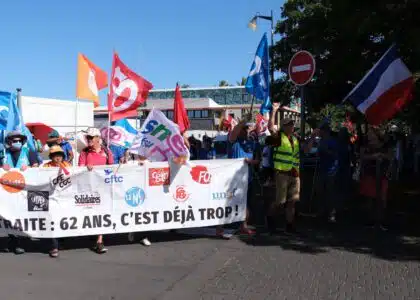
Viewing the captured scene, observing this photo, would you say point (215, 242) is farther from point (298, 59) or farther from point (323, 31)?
point (323, 31)

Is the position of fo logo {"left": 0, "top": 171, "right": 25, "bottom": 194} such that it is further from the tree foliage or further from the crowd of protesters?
the tree foliage

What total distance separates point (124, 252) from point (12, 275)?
1.52 meters

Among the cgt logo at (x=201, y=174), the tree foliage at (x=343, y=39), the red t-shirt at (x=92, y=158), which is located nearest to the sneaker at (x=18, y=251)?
the red t-shirt at (x=92, y=158)

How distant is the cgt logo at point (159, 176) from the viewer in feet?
22.5

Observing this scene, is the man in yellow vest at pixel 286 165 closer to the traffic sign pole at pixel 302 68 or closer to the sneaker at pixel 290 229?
the sneaker at pixel 290 229

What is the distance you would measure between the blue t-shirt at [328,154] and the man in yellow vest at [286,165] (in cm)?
106

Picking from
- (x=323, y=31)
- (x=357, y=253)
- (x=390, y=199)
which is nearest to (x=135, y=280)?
(x=357, y=253)

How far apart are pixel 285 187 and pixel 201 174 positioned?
4.47 feet

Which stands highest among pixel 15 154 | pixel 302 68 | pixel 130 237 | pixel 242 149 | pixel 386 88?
pixel 302 68

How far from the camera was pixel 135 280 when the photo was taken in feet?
17.5

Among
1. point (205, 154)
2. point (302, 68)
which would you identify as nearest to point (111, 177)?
point (302, 68)

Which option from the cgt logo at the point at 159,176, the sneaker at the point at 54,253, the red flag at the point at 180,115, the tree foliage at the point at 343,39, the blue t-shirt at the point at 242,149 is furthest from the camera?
the tree foliage at the point at 343,39

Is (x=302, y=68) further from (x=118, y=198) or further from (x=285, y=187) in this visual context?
(x=118, y=198)

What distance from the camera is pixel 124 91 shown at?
7484 mm
